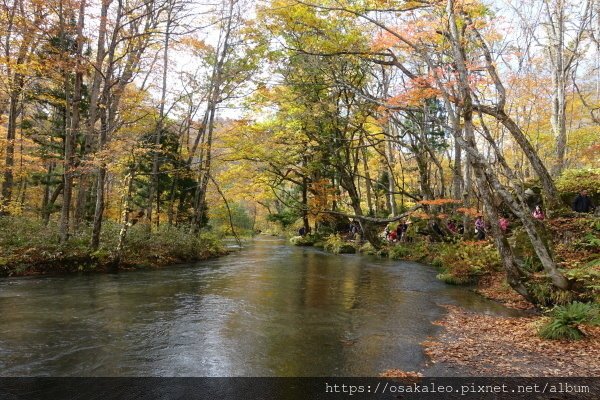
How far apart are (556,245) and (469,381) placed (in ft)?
28.2

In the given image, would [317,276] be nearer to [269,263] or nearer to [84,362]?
[269,263]

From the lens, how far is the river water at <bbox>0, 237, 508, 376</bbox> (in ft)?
17.9

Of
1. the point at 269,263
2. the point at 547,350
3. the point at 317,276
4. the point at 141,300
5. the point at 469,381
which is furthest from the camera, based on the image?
the point at 269,263

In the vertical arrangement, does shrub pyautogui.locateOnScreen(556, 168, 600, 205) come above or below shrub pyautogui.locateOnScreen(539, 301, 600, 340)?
above

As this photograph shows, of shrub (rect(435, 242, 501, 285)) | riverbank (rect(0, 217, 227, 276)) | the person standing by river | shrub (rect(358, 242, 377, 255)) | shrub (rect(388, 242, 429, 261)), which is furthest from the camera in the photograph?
shrub (rect(358, 242, 377, 255))

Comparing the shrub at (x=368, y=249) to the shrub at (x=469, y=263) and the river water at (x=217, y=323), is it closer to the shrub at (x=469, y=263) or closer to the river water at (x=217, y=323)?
the shrub at (x=469, y=263)

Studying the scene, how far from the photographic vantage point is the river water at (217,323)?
545 centimetres

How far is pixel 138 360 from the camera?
18.1 ft

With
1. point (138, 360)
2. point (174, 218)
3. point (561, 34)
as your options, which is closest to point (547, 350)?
point (138, 360)

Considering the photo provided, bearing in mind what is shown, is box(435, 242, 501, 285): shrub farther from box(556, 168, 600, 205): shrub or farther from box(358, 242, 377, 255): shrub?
box(358, 242, 377, 255): shrub

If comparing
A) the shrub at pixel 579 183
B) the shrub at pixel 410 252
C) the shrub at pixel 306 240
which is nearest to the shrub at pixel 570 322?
the shrub at pixel 579 183

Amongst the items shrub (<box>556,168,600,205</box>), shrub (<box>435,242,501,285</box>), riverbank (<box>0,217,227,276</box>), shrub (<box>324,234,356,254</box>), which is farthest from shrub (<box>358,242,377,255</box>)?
riverbank (<box>0,217,227,276</box>)

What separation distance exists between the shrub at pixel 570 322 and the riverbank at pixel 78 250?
523 inches

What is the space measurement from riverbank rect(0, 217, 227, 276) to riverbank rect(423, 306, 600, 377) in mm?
11716
